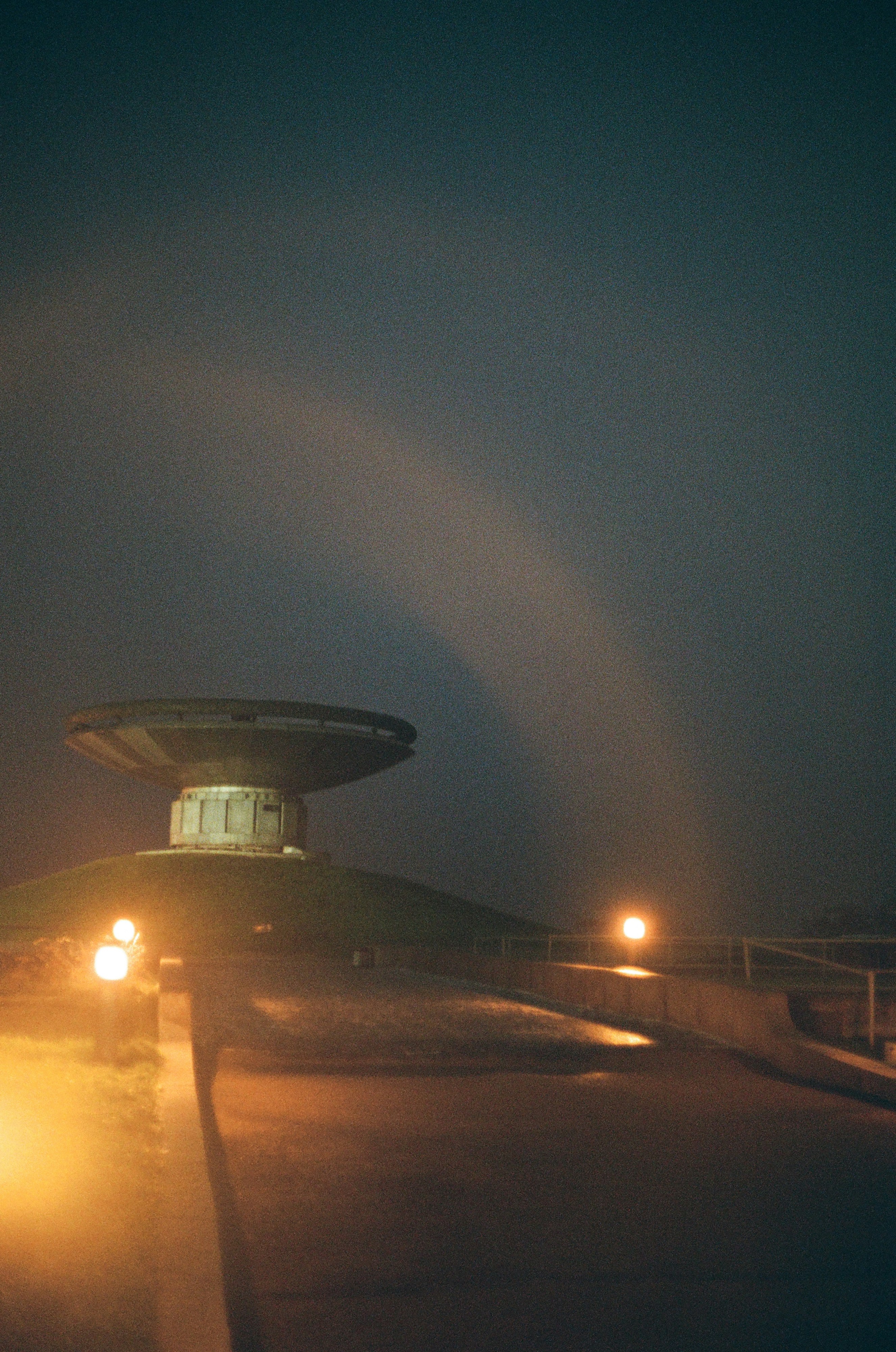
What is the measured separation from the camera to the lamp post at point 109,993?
33.9 feet

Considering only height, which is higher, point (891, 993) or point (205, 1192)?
point (891, 993)

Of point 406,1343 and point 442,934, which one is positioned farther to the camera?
point 442,934

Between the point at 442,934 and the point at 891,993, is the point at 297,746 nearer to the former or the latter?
the point at 442,934

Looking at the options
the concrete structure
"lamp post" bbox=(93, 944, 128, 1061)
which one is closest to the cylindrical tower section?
the concrete structure

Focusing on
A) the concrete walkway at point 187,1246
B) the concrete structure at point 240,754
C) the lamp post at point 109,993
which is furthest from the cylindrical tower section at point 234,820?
the concrete walkway at point 187,1246

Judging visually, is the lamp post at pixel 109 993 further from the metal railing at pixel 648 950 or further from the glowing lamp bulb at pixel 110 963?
the metal railing at pixel 648 950

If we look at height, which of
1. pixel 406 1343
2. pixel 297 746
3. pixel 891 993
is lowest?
pixel 406 1343

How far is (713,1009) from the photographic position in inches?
559

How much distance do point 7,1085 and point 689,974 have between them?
68.6 ft

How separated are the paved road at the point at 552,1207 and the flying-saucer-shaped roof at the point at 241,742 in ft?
196

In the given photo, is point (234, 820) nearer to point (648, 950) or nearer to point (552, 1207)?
point (648, 950)

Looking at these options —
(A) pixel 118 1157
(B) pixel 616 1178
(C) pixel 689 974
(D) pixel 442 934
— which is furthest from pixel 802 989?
(D) pixel 442 934

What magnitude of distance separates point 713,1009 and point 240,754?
61.2 m

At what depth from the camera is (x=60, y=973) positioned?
2055 centimetres
